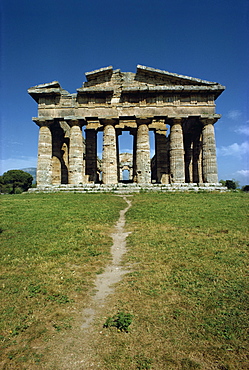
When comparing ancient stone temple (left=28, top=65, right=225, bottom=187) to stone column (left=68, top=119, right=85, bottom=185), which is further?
stone column (left=68, top=119, right=85, bottom=185)

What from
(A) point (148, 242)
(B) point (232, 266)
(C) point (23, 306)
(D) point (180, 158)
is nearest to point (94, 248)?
(A) point (148, 242)

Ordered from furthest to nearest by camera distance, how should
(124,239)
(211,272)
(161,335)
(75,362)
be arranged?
(124,239)
(211,272)
(161,335)
(75,362)

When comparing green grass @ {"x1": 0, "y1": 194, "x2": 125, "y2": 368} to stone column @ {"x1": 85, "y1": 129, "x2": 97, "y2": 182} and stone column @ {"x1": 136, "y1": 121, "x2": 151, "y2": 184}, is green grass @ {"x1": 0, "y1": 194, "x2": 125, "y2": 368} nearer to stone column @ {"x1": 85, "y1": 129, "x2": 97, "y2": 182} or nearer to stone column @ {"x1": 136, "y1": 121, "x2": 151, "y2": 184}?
stone column @ {"x1": 136, "y1": 121, "x2": 151, "y2": 184}

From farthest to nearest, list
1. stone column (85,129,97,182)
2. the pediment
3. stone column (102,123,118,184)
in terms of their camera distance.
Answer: stone column (85,129,97,182)
stone column (102,123,118,184)
the pediment

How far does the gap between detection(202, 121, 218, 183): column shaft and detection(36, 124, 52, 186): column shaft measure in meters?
18.7

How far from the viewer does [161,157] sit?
33906 mm

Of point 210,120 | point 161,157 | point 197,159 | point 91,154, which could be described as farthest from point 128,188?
point 197,159

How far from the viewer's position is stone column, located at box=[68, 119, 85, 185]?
27.2 metres

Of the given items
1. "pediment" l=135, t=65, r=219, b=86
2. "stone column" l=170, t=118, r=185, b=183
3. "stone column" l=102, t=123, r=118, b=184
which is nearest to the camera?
"pediment" l=135, t=65, r=219, b=86

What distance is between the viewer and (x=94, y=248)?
7859 mm

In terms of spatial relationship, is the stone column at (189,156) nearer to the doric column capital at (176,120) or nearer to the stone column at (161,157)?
the stone column at (161,157)

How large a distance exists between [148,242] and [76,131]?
2247cm

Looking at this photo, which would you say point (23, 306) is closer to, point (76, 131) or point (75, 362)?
point (75, 362)

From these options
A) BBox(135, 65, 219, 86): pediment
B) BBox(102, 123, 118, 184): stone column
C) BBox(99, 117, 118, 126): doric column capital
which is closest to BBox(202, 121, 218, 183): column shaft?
BBox(135, 65, 219, 86): pediment
